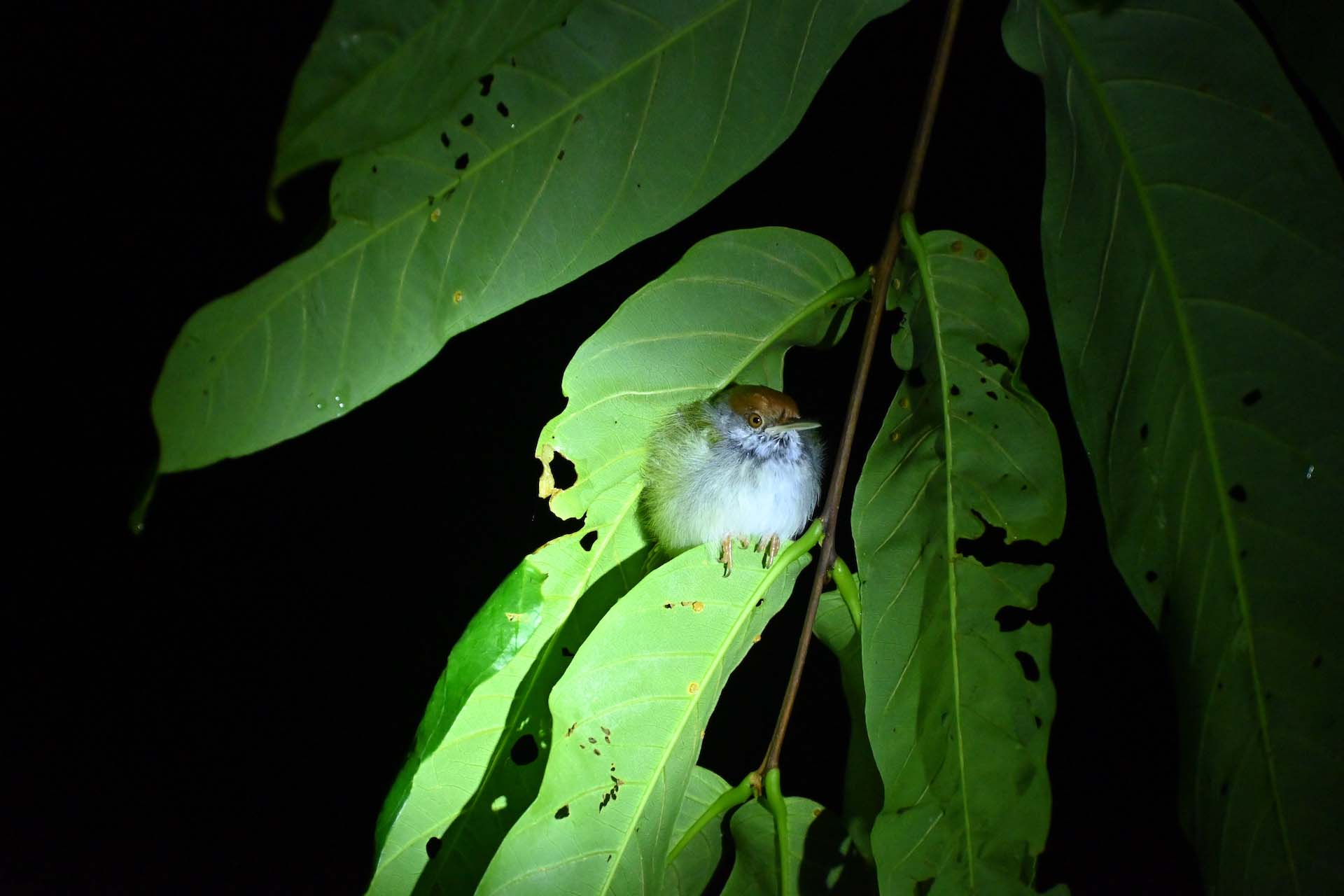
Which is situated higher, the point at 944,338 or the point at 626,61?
the point at 626,61

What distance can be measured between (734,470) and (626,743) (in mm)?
893

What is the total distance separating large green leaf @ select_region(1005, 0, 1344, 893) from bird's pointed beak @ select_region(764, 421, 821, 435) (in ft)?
2.90

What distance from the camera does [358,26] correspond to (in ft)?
3.27

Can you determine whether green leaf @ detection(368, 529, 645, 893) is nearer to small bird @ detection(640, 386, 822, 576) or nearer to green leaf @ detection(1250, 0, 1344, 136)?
small bird @ detection(640, 386, 822, 576)

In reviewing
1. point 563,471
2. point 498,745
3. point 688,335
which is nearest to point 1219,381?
point 688,335

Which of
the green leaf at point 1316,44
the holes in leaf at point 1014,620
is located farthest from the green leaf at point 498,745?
the green leaf at point 1316,44

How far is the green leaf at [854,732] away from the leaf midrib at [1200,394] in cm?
54

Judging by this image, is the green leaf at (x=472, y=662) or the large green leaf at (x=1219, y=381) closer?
the large green leaf at (x=1219, y=381)

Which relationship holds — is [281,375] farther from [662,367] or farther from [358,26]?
[662,367]

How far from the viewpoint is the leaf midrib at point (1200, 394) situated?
3.38ft

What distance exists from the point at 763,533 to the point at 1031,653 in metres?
0.81

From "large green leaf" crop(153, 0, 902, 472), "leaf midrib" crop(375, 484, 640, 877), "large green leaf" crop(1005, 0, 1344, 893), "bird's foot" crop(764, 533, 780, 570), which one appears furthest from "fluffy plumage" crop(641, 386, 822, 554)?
"large green leaf" crop(1005, 0, 1344, 893)

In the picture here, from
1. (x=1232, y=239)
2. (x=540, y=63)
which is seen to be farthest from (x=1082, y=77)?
(x=540, y=63)

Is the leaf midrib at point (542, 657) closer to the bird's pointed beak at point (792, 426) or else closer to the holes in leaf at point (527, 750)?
the holes in leaf at point (527, 750)
